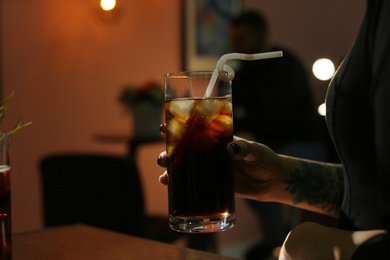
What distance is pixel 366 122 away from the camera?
1.00 meters

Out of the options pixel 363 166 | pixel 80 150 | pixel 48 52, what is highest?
pixel 48 52

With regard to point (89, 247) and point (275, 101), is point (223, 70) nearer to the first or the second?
point (89, 247)

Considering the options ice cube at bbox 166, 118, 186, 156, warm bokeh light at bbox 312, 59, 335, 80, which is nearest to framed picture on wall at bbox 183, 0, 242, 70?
warm bokeh light at bbox 312, 59, 335, 80

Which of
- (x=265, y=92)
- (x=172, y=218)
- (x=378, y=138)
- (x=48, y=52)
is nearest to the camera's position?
(x=378, y=138)

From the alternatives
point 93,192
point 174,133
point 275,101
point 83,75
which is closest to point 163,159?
point 174,133

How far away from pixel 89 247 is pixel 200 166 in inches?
14.5

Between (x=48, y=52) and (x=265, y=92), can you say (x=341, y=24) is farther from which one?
(x=48, y=52)

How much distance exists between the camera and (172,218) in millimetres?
1187

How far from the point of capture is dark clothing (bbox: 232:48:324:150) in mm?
3965

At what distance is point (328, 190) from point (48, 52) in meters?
2.44

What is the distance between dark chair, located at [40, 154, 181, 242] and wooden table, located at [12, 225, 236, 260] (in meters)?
0.98

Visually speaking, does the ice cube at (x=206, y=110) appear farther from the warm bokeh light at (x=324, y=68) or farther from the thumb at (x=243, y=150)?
the warm bokeh light at (x=324, y=68)

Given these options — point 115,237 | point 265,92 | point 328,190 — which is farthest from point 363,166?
point 265,92

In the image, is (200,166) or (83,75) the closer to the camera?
(200,166)
